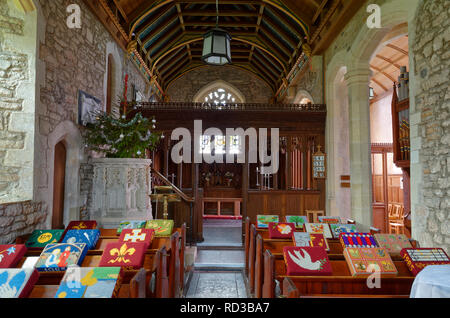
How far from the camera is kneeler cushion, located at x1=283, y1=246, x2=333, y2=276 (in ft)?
6.68

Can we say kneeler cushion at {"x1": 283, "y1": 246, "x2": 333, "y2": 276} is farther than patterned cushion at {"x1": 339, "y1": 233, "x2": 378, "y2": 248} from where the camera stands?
A: No

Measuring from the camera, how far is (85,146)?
4.60 meters

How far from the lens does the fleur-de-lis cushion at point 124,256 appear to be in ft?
6.93

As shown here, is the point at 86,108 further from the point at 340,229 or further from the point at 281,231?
the point at 340,229

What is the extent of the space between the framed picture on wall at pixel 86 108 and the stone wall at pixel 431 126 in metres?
4.69

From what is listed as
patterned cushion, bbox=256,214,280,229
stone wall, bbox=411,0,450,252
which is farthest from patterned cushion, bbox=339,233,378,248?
patterned cushion, bbox=256,214,280,229

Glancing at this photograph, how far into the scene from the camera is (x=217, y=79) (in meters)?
11.7

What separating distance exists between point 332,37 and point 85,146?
5.22m

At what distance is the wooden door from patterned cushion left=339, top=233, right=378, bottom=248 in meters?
3.79

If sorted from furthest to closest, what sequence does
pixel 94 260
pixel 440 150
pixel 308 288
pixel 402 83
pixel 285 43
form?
pixel 285 43 → pixel 402 83 → pixel 440 150 → pixel 94 260 → pixel 308 288

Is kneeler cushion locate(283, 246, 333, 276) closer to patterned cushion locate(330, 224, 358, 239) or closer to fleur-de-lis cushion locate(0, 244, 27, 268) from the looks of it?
patterned cushion locate(330, 224, 358, 239)

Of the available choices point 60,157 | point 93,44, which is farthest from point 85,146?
point 93,44

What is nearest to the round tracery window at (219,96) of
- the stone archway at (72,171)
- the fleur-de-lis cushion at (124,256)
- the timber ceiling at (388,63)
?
the timber ceiling at (388,63)

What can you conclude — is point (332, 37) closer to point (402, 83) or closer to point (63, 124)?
point (402, 83)
